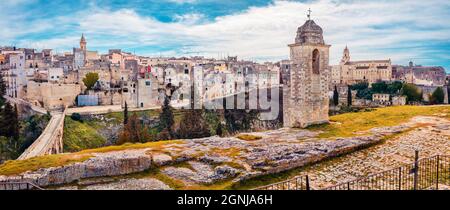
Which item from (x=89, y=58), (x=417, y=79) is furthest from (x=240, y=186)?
(x=417, y=79)

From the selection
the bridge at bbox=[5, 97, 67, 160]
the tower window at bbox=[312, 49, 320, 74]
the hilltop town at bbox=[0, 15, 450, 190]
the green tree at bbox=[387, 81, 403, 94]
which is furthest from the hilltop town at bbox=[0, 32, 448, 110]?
the tower window at bbox=[312, 49, 320, 74]

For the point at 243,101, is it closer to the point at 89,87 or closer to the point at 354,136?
the point at 89,87

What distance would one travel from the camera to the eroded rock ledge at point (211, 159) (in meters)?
12.6

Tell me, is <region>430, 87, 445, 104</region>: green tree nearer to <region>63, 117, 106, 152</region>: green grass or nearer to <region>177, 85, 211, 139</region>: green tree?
<region>177, 85, 211, 139</region>: green tree

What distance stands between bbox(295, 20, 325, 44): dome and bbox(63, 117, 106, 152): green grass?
23.7m

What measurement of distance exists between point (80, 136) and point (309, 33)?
26360 mm

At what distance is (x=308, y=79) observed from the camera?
20.4 meters

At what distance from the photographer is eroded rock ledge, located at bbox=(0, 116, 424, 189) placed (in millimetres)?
12562

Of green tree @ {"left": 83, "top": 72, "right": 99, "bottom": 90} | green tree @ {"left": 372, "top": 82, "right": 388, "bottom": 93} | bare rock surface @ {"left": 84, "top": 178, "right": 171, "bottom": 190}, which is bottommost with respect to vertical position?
bare rock surface @ {"left": 84, "top": 178, "right": 171, "bottom": 190}

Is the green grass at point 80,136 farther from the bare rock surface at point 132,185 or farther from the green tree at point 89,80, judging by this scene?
the bare rock surface at point 132,185

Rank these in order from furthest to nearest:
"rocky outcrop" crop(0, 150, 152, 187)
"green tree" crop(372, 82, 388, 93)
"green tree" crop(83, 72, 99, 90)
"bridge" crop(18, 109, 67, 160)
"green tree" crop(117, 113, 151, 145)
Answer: "green tree" crop(372, 82, 388, 93), "green tree" crop(83, 72, 99, 90), "green tree" crop(117, 113, 151, 145), "bridge" crop(18, 109, 67, 160), "rocky outcrop" crop(0, 150, 152, 187)

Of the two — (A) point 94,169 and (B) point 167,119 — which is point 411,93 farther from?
(A) point 94,169

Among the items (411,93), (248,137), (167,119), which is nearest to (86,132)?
(167,119)

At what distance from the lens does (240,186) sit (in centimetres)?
1197
